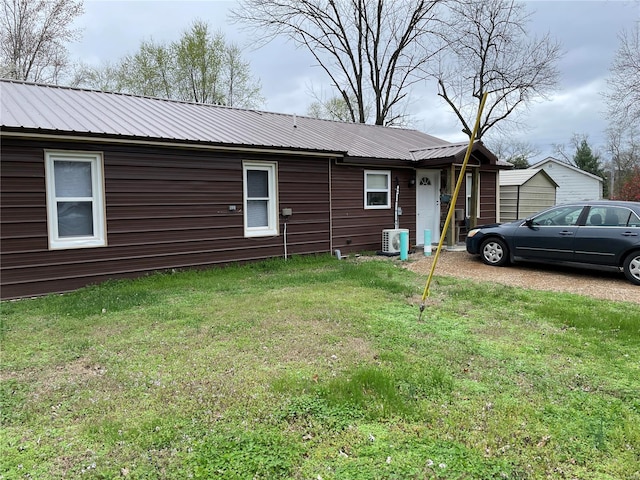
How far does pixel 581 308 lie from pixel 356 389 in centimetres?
401

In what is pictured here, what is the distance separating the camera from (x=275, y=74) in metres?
21.6

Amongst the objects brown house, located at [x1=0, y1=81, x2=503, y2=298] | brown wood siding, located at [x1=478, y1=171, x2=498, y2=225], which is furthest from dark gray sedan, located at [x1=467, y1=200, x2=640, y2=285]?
brown wood siding, located at [x1=478, y1=171, x2=498, y2=225]

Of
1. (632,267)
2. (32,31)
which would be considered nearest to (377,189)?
(632,267)

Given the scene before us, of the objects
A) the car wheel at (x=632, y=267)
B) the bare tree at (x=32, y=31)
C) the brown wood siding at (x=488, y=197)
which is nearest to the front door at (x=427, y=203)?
the brown wood siding at (x=488, y=197)

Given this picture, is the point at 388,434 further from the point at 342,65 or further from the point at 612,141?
the point at 612,141

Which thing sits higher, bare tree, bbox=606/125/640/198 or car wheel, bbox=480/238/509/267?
bare tree, bbox=606/125/640/198

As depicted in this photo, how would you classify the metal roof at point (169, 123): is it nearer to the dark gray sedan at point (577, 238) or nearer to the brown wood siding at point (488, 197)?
the brown wood siding at point (488, 197)

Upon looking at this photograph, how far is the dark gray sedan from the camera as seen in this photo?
7.04 metres

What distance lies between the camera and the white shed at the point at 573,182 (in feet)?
78.5

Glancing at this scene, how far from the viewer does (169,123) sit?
26.9ft

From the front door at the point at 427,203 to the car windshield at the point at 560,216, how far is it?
4.06 m

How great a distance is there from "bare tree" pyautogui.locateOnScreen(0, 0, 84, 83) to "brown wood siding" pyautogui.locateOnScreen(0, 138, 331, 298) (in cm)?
1449

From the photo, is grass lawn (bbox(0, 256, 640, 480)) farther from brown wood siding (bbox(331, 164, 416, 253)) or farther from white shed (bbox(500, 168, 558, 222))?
white shed (bbox(500, 168, 558, 222))

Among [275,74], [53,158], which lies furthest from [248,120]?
[275,74]
